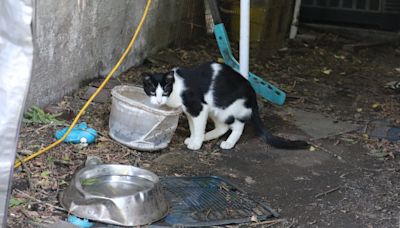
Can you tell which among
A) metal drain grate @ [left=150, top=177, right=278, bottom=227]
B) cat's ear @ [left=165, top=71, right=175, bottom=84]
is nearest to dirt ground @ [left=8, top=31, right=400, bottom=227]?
metal drain grate @ [left=150, top=177, right=278, bottom=227]

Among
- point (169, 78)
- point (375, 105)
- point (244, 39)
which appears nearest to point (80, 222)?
point (169, 78)

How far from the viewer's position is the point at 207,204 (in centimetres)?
411

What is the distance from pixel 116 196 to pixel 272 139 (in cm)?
186

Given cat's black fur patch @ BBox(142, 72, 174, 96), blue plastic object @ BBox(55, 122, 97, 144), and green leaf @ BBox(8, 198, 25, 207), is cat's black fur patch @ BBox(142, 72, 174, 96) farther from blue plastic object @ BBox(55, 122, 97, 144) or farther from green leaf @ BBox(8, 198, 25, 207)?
green leaf @ BBox(8, 198, 25, 207)

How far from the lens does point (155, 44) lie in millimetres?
7078

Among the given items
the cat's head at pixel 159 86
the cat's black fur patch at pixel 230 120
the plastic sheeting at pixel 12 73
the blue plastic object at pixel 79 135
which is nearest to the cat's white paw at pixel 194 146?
the cat's black fur patch at pixel 230 120

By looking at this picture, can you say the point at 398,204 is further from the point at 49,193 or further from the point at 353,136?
the point at 49,193

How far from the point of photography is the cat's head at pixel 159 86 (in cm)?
476

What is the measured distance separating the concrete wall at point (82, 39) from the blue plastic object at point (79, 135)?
1.63 feet

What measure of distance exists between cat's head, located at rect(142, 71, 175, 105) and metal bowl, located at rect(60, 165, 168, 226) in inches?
34.3

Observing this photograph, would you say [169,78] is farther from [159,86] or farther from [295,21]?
[295,21]

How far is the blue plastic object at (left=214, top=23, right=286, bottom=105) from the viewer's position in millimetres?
6086

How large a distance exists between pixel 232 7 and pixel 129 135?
11.3ft

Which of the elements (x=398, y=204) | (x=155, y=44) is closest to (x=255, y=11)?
(x=155, y=44)
